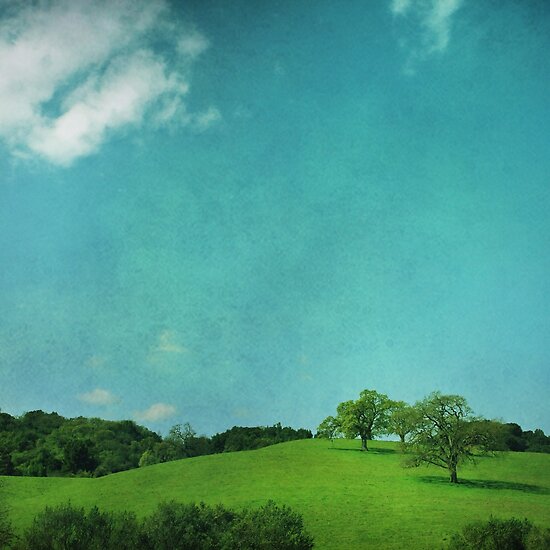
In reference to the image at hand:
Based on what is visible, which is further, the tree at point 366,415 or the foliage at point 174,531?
the tree at point 366,415

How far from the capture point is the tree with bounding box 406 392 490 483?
69.8m

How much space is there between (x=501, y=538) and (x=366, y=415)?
6387cm

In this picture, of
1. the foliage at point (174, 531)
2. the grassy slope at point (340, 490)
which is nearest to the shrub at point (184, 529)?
the foliage at point (174, 531)

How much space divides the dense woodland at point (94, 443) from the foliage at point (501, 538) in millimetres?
78856

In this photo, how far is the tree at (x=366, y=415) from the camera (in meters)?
94.1

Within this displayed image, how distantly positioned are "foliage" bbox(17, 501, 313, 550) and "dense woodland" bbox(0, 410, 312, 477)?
213 feet

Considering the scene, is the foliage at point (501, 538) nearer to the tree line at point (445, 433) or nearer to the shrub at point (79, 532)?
the shrub at point (79, 532)

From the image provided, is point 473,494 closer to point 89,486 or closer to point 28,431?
point 89,486

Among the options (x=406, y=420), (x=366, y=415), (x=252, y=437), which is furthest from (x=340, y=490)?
(x=252, y=437)

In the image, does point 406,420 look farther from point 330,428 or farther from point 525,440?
point 525,440

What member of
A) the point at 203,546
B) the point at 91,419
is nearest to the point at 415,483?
the point at 203,546

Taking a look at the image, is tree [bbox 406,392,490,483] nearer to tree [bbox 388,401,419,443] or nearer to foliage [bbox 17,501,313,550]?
tree [bbox 388,401,419,443]

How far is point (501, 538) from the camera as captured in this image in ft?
104

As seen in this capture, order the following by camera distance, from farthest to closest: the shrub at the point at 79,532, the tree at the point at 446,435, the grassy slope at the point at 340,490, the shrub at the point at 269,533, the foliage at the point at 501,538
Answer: the tree at the point at 446,435, the grassy slope at the point at 340,490, the shrub at the point at 79,532, the foliage at the point at 501,538, the shrub at the point at 269,533
